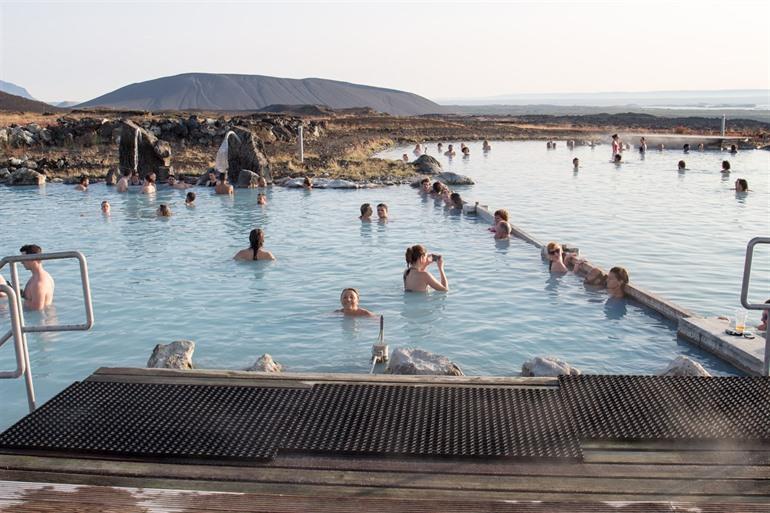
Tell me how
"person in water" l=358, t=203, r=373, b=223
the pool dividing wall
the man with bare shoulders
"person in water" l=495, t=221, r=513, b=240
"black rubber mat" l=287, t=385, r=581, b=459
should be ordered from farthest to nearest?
"person in water" l=358, t=203, r=373, b=223, "person in water" l=495, t=221, r=513, b=240, the man with bare shoulders, the pool dividing wall, "black rubber mat" l=287, t=385, r=581, b=459

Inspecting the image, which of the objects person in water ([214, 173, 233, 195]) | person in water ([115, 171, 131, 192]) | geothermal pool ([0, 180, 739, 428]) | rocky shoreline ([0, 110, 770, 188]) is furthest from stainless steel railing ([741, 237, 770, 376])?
person in water ([115, 171, 131, 192])

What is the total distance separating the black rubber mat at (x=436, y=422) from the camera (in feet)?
12.1

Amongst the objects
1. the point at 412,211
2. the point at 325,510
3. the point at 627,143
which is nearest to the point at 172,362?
the point at 325,510

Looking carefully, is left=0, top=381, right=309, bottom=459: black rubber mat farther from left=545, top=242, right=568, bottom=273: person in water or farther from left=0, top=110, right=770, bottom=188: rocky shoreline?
left=0, top=110, right=770, bottom=188: rocky shoreline

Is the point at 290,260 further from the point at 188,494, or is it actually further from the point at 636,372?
the point at 188,494

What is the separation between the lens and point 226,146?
75.9ft

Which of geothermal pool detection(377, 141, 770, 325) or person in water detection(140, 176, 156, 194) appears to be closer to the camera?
geothermal pool detection(377, 141, 770, 325)

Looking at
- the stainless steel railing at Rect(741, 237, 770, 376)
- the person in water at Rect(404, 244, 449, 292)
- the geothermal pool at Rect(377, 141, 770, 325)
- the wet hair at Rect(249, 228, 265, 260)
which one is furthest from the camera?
the wet hair at Rect(249, 228, 265, 260)

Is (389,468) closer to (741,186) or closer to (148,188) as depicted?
(148,188)

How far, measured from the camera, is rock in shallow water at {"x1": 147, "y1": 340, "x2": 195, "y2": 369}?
661cm

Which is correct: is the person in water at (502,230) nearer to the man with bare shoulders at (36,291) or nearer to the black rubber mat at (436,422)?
the man with bare shoulders at (36,291)

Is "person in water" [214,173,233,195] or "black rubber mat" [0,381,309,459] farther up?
"person in water" [214,173,233,195]

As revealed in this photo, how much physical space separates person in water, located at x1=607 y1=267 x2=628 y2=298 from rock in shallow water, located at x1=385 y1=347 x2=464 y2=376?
167 inches

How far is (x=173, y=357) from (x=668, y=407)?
4.35 metres
